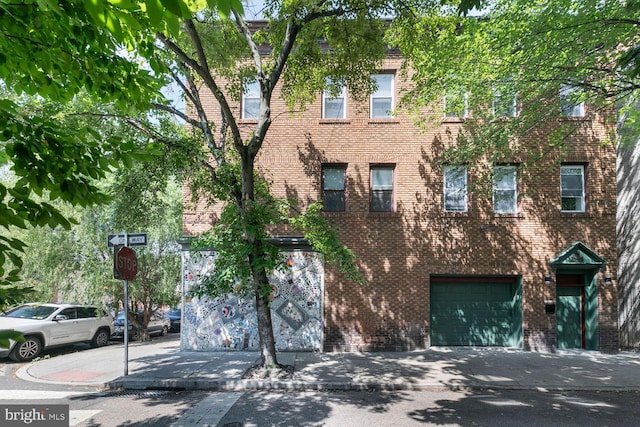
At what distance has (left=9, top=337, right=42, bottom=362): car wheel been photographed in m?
10.5

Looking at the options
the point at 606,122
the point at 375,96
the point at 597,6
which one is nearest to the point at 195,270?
the point at 375,96

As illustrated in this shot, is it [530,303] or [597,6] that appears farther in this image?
[530,303]

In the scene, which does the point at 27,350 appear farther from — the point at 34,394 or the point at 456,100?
the point at 456,100

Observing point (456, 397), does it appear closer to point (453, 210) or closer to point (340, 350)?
point (340, 350)

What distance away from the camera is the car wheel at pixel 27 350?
10.5 metres

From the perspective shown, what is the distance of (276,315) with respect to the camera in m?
11.1

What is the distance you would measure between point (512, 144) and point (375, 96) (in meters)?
4.35

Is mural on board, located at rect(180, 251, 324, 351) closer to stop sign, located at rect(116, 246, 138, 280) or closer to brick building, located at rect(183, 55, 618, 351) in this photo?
brick building, located at rect(183, 55, 618, 351)

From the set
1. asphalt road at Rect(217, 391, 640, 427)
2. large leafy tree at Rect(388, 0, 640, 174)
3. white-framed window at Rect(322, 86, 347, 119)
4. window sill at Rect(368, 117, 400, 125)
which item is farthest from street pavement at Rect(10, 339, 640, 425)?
A: white-framed window at Rect(322, 86, 347, 119)

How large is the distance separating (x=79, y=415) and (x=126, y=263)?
120 inches

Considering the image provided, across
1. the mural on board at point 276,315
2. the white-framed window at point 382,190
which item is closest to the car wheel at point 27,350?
the mural on board at point 276,315

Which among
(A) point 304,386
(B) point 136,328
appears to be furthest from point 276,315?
(B) point 136,328

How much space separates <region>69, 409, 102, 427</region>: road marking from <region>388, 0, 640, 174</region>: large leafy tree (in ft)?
31.8

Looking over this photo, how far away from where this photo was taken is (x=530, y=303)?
11.2 metres
